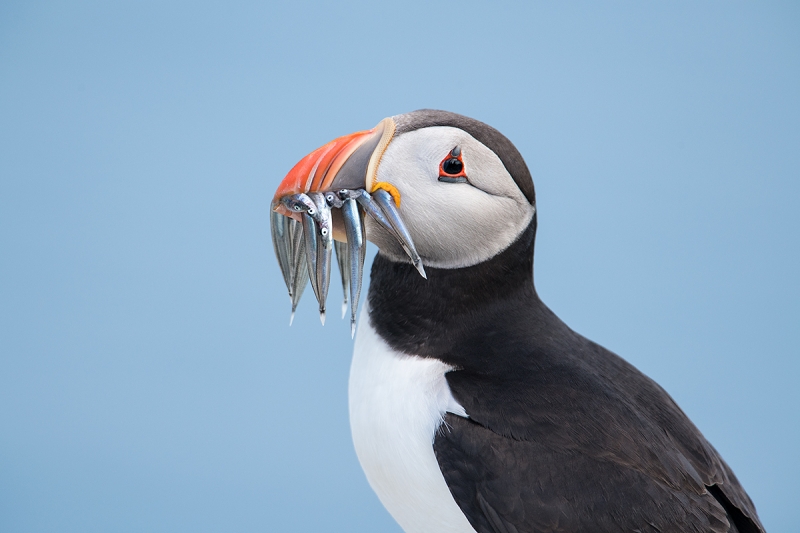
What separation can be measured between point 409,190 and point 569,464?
84cm

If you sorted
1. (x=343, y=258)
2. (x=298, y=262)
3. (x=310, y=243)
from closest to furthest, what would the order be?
(x=310, y=243) → (x=298, y=262) → (x=343, y=258)

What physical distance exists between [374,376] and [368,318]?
206 mm

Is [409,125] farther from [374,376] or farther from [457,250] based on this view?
[374,376]

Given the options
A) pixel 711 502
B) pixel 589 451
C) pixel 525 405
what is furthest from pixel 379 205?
pixel 711 502

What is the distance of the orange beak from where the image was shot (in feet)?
7.73

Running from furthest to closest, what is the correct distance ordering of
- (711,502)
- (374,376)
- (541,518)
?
(374,376) < (711,502) < (541,518)

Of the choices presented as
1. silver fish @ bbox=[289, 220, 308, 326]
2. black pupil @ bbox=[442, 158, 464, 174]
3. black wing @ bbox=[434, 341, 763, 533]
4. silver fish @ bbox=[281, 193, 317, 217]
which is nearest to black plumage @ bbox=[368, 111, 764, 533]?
black wing @ bbox=[434, 341, 763, 533]

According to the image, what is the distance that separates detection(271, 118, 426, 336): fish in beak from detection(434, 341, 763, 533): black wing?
434mm

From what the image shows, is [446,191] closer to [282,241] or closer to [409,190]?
[409,190]

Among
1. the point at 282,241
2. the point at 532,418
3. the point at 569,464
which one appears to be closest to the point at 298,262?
the point at 282,241

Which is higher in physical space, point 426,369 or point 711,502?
point 426,369

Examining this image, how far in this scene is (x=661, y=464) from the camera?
2408 mm

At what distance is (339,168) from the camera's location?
2.37 m

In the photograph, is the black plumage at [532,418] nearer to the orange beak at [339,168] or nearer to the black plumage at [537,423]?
the black plumage at [537,423]
